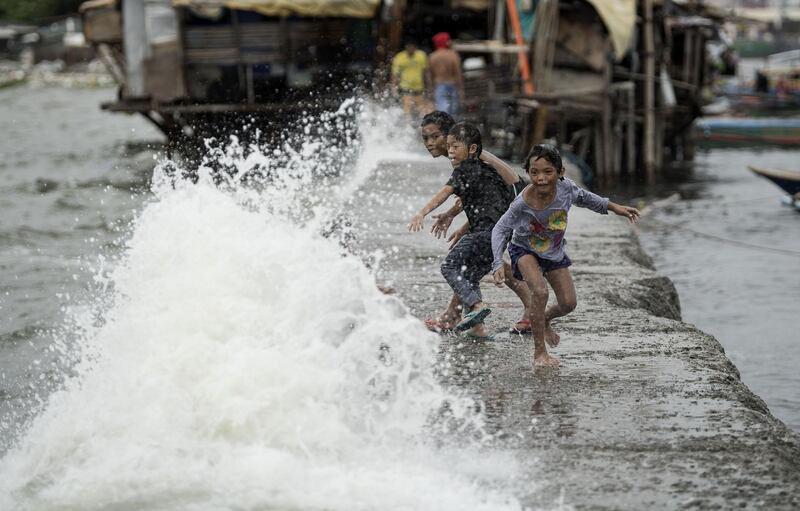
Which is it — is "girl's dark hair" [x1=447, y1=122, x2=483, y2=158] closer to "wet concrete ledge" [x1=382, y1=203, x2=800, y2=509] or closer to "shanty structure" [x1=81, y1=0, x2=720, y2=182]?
"wet concrete ledge" [x1=382, y1=203, x2=800, y2=509]

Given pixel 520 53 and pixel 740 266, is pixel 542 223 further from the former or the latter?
pixel 520 53

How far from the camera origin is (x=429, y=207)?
5.96m

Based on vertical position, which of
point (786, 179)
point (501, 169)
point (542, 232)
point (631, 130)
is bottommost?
point (786, 179)

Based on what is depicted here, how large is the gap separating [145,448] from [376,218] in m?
5.60

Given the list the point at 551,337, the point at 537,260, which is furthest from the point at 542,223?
the point at 551,337

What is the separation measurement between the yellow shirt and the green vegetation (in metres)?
52.4

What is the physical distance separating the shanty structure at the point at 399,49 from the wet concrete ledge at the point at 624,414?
1269 centimetres

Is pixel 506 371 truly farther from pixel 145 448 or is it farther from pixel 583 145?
pixel 583 145

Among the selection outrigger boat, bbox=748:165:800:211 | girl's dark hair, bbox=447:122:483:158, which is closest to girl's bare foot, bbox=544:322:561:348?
girl's dark hair, bbox=447:122:483:158

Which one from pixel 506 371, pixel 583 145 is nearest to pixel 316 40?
pixel 583 145

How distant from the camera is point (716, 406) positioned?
5.04 m

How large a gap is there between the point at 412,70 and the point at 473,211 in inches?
522

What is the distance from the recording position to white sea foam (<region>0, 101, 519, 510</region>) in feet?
14.4

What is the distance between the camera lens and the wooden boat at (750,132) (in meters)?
28.8
